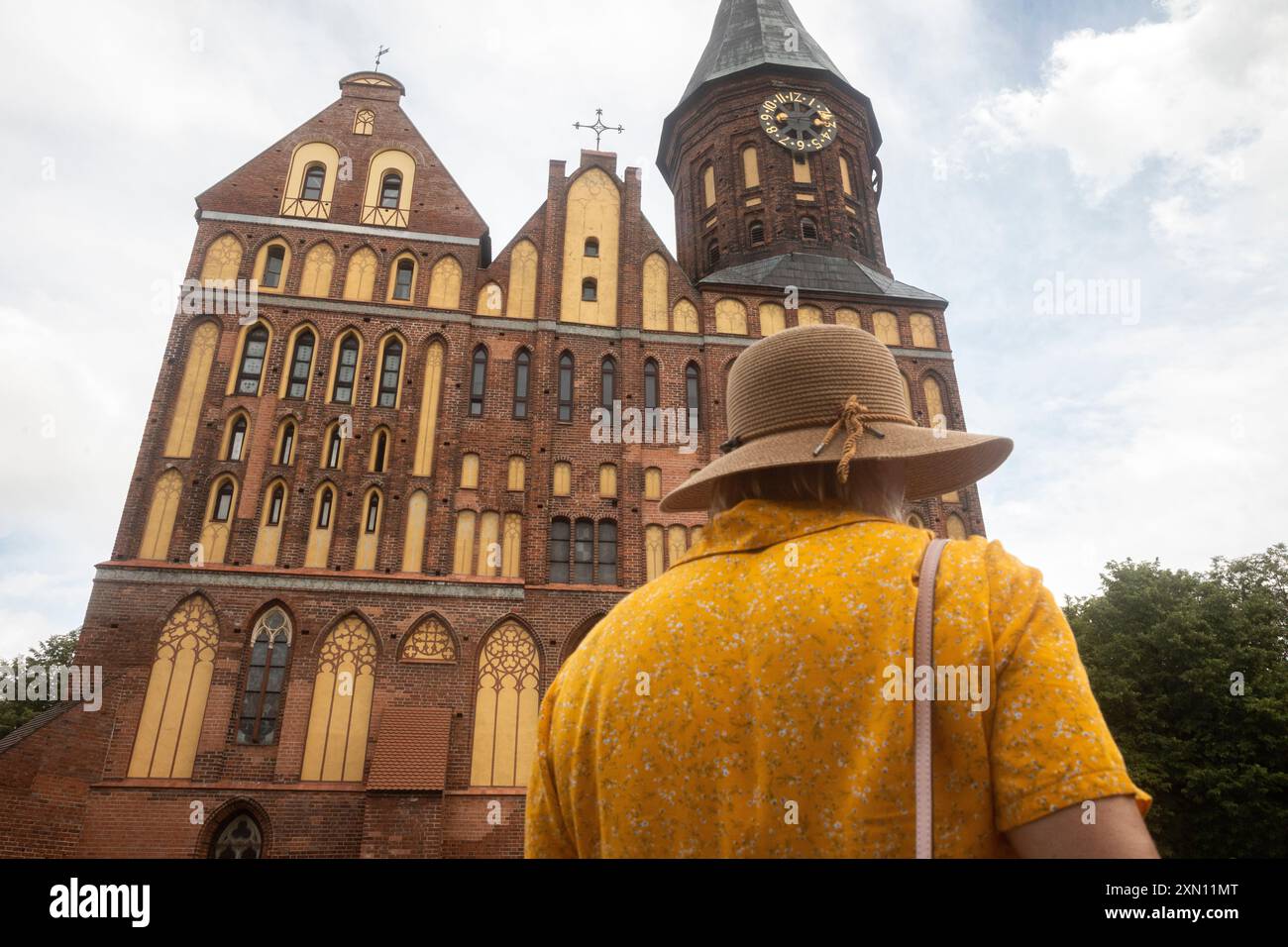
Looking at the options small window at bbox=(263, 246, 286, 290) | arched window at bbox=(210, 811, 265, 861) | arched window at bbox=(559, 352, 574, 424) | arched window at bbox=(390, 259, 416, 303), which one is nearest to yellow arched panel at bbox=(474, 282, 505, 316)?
arched window at bbox=(390, 259, 416, 303)

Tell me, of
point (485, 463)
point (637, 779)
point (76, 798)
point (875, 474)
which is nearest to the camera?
point (637, 779)

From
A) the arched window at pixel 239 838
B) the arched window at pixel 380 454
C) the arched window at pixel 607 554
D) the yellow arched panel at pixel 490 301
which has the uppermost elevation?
the yellow arched panel at pixel 490 301

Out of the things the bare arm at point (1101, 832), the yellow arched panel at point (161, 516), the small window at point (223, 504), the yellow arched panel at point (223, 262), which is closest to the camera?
the bare arm at point (1101, 832)

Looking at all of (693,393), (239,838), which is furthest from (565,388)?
(239,838)

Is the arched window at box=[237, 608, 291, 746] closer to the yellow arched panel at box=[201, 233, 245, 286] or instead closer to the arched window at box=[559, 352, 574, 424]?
the arched window at box=[559, 352, 574, 424]

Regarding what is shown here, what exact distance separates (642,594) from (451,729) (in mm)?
13423

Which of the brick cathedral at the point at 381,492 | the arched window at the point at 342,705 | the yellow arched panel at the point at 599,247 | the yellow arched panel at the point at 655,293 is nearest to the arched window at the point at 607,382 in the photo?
the brick cathedral at the point at 381,492

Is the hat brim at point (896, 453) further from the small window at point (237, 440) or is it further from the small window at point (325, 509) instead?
the small window at point (237, 440)

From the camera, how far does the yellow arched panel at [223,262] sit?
17.4 metres

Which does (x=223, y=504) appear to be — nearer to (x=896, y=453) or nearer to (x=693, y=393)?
(x=693, y=393)

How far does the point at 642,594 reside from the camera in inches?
73.4

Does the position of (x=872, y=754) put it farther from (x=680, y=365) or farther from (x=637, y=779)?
(x=680, y=365)

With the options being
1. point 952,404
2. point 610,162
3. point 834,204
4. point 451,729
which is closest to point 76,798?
point 451,729

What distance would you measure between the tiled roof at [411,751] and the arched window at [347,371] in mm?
7051
